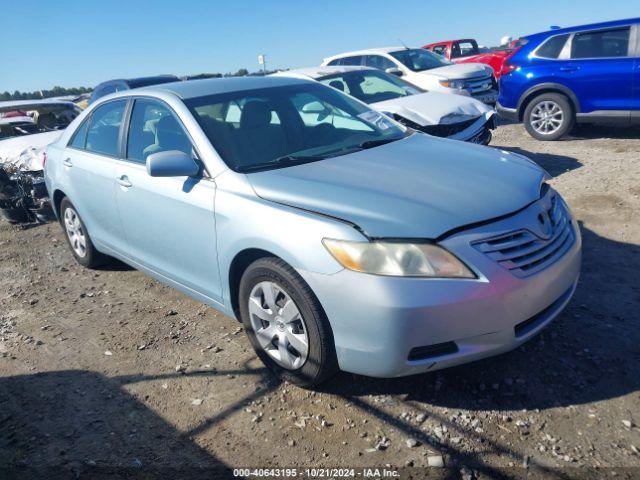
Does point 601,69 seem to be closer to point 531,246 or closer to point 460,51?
point 531,246

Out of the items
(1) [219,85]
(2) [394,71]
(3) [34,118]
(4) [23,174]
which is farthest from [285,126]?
(2) [394,71]

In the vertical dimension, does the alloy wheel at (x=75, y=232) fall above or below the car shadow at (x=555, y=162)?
above

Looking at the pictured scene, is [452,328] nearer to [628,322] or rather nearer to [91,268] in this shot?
[628,322]

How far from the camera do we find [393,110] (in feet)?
22.2

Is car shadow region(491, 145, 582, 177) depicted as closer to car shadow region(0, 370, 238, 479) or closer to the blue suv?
the blue suv

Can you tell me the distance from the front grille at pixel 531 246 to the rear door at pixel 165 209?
1564 millimetres

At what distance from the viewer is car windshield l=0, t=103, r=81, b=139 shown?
7820 mm

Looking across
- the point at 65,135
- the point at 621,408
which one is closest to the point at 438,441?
the point at 621,408

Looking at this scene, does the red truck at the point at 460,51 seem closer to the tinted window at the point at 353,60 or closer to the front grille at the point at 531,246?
the tinted window at the point at 353,60

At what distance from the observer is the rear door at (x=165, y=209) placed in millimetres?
3184

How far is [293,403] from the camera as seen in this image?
285cm

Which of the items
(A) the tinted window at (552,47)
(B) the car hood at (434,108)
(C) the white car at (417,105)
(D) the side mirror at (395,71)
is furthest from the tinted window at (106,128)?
(A) the tinted window at (552,47)

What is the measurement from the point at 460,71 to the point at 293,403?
363 inches

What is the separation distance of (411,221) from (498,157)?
1.24m
